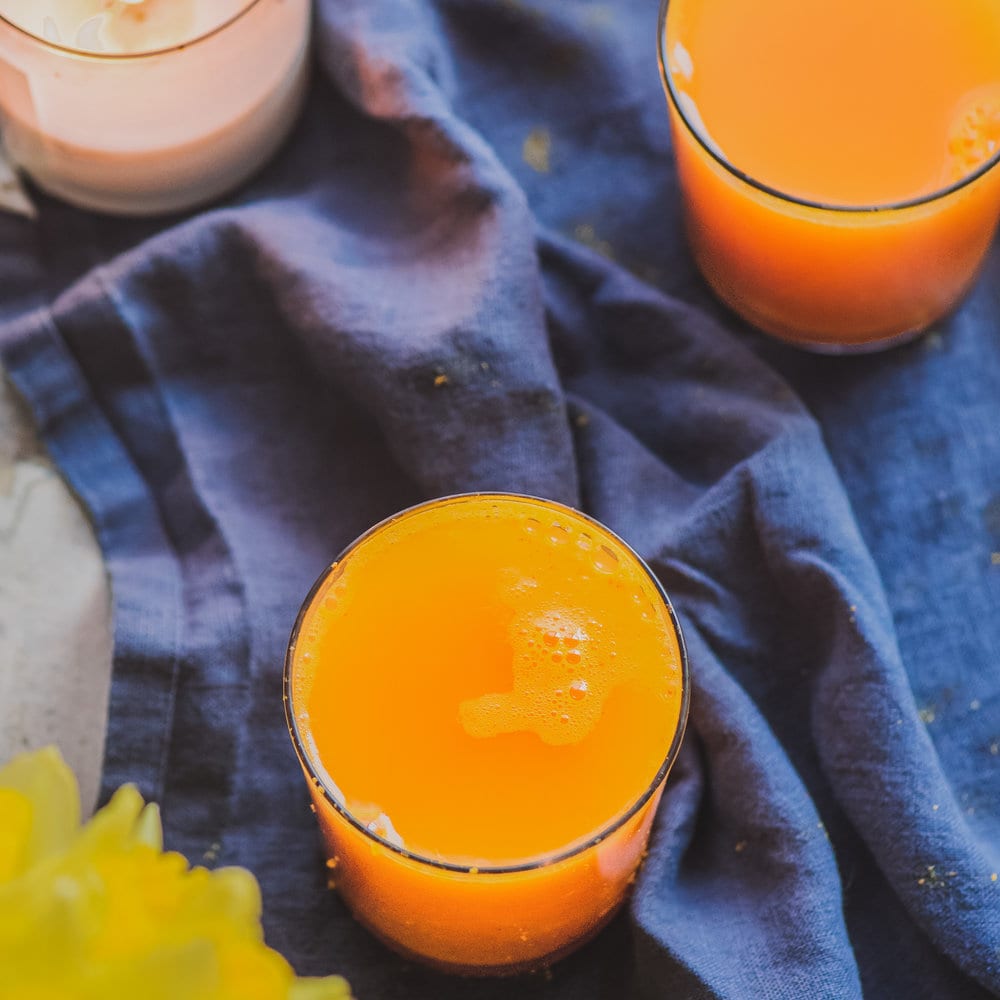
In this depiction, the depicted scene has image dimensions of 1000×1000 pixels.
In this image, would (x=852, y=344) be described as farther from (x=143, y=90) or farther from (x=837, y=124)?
(x=143, y=90)

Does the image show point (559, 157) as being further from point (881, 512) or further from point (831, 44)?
point (881, 512)

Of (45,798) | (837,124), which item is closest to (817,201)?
(837,124)

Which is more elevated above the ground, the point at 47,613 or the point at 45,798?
the point at 45,798

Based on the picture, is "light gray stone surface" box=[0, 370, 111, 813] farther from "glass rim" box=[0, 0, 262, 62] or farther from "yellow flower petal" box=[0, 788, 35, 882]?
"yellow flower petal" box=[0, 788, 35, 882]

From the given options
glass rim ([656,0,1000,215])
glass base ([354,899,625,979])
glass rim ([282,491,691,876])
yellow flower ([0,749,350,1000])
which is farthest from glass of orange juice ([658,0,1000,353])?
yellow flower ([0,749,350,1000])

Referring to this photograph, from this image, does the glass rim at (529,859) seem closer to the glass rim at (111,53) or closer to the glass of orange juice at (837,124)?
the glass of orange juice at (837,124)

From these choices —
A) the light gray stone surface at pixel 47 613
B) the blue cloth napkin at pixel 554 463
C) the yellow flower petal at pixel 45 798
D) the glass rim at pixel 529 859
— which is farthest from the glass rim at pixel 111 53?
the yellow flower petal at pixel 45 798
